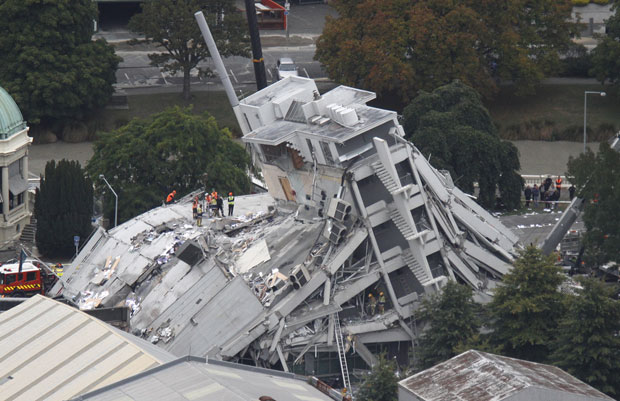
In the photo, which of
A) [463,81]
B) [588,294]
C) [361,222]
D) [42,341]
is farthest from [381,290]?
[463,81]

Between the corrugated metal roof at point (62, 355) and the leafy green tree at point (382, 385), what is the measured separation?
33.6ft

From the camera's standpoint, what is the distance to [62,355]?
7212 centimetres

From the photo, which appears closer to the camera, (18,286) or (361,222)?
(361,222)

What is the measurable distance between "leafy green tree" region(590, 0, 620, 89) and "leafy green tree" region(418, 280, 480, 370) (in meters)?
50.0

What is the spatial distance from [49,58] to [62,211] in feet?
71.0

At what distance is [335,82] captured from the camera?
13500 cm

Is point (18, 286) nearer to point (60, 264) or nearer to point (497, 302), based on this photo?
point (60, 264)

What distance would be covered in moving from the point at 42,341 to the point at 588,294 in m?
24.7

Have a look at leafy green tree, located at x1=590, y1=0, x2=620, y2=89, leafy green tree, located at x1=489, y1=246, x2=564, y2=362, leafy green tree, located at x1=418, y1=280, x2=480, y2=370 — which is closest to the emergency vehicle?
leafy green tree, located at x1=418, y1=280, x2=480, y2=370

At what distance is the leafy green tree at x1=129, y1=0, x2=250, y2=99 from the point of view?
131 meters

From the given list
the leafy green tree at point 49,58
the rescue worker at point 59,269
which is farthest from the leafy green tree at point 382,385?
the leafy green tree at point 49,58

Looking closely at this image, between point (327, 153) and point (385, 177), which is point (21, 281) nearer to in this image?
point (327, 153)

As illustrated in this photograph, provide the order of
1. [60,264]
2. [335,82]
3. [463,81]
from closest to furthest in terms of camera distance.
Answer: [60,264]
[463,81]
[335,82]

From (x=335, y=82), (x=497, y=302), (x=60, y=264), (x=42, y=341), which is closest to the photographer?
(x=42, y=341)
